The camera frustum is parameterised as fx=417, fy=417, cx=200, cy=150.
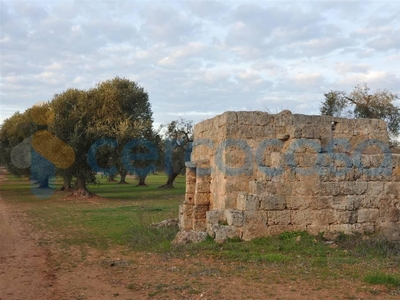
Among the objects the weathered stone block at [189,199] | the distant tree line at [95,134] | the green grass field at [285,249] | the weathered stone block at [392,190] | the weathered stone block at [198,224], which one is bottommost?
the green grass field at [285,249]

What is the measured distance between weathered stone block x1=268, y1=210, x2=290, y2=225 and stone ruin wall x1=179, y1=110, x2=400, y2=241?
2 cm

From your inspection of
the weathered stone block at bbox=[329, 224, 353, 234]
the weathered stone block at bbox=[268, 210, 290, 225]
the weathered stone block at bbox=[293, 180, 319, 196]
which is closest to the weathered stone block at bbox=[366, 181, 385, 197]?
the weathered stone block at bbox=[329, 224, 353, 234]

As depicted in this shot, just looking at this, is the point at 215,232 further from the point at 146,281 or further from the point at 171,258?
the point at 146,281

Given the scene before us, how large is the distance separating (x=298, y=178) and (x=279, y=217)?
3.43ft

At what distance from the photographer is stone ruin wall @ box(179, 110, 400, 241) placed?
9719 mm

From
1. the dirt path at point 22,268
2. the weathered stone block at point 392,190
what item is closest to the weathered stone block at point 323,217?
the weathered stone block at point 392,190

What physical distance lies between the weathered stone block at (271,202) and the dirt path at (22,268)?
4806 mm

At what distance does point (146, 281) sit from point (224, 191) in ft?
12.1

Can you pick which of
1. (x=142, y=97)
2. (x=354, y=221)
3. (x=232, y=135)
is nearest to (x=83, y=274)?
(x=232, y=135)

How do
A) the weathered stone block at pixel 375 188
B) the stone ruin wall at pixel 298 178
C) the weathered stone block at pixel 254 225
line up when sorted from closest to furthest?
the weathered stone block at pixel 254 225 → the stone ruin wall at pixel 298 178 → the weathered stone block at pixel 375 188

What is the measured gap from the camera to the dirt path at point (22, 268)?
6.71 meters

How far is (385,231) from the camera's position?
9594 millimetres

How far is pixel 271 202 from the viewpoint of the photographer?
9.68 meters

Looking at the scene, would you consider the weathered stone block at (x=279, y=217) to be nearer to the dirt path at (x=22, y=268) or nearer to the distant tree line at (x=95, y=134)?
the dirt path at (x=22, y=268)
